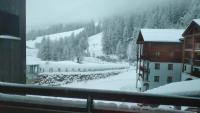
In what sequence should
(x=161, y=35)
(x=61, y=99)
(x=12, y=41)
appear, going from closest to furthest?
1. (x=61, y=99)
2. (x=12, y=41)
3. (x=161, y=35)

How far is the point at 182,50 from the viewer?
12195mm

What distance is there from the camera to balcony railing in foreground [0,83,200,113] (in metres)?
1.32

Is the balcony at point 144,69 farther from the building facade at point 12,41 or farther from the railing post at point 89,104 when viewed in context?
the railing post at point 89,104

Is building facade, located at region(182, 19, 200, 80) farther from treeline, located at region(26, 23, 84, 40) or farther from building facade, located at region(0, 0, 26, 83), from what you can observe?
building facade, located at region(0, 0, 26, 83)

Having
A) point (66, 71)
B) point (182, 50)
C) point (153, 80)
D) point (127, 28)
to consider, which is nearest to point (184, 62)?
point (182, 50)

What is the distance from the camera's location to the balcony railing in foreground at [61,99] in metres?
1.32

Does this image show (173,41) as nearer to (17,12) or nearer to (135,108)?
(17,12)

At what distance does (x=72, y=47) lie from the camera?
8.70 metres

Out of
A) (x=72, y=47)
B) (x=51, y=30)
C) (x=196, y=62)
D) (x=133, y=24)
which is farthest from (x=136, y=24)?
(x=196, y=62)

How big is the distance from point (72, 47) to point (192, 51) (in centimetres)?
541

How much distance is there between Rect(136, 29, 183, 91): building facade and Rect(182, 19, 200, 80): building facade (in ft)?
1.60

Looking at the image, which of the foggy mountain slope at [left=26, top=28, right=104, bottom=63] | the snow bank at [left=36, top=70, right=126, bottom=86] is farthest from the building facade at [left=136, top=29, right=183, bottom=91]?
the snow bank at [left=36, top=70, right=126, bottom=86]

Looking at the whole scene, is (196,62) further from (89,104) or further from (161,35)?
(89,104)

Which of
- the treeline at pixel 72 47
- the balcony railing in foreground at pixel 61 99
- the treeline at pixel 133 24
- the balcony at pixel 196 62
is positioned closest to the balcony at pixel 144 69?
the balcony at pixel 196 62
